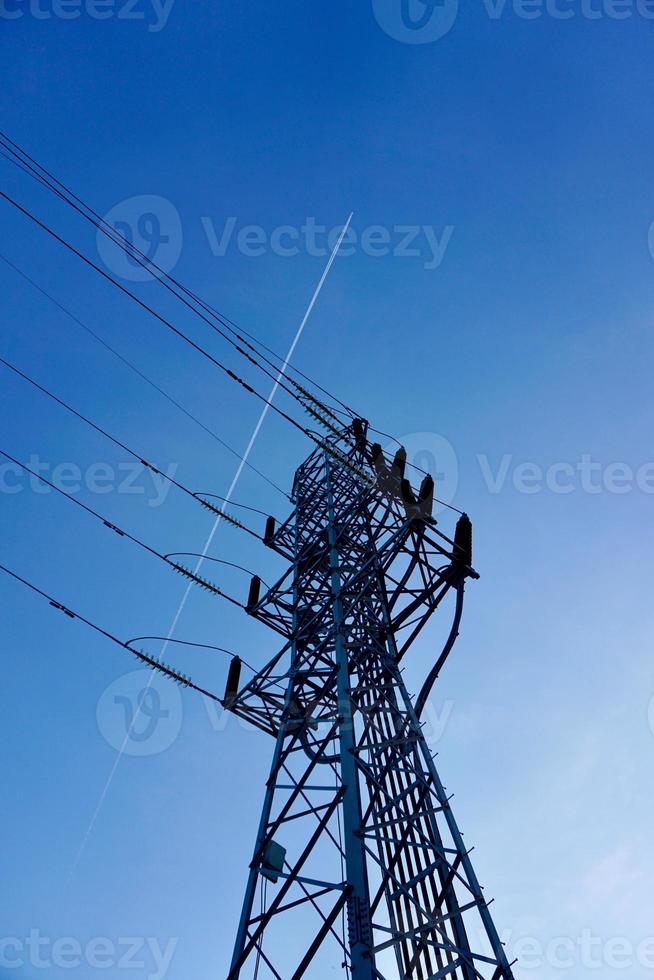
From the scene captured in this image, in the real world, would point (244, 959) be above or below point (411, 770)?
below

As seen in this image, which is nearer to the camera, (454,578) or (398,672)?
(398,672)

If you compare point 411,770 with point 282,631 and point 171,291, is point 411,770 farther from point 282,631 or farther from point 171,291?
point 171,291

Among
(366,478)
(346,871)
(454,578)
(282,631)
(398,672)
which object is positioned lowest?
(346,871)

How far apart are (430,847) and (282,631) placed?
5.36 meters

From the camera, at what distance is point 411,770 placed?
8664 millimetres

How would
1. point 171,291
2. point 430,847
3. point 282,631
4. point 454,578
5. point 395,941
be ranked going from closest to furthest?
point 395,941 → point 430,847 → point 454,578 → point 282,631 → point 171,291

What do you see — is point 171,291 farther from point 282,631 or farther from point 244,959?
point 244,959

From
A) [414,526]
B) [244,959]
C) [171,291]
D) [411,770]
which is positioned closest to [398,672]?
[411,770]

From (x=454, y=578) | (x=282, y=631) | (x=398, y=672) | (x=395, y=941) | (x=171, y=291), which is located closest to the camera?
(x=395, y=941)

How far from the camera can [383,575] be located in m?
11.6

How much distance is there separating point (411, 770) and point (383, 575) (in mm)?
3732

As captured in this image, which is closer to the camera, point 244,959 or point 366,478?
point 244,959

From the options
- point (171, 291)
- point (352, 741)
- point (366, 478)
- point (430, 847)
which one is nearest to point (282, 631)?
point (366, 478)

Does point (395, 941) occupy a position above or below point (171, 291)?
below
